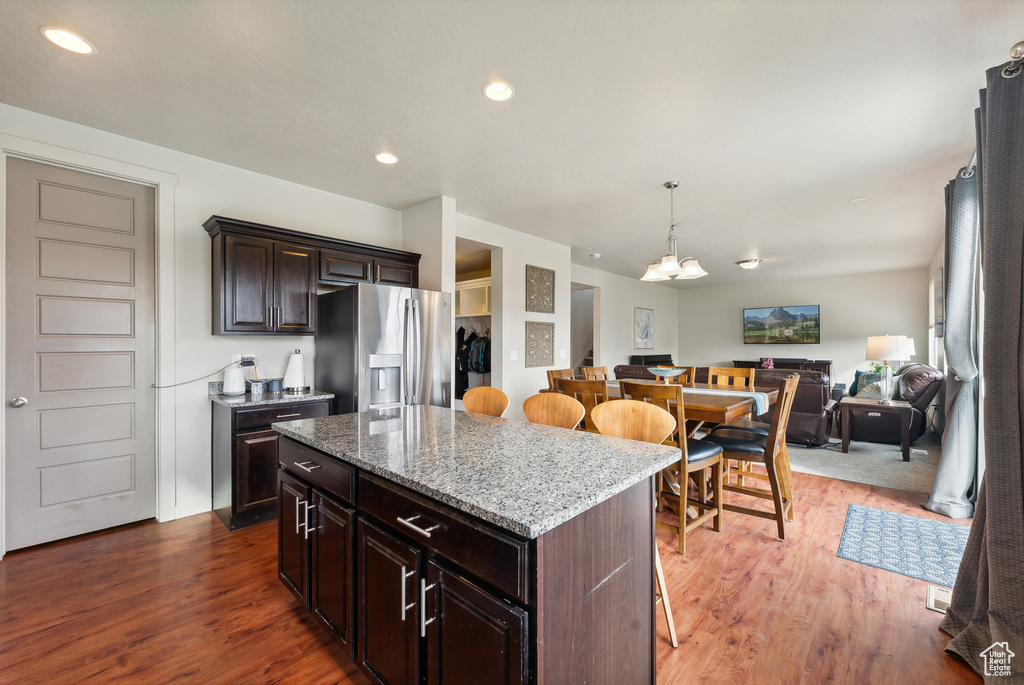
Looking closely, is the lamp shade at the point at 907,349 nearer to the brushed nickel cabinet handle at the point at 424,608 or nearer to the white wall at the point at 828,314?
the white wall at the point at 828,314

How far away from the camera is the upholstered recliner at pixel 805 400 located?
4797 millimetres

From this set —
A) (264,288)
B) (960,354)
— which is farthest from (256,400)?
(960,354)

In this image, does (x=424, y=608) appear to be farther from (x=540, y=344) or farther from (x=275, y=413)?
(x=540, y=344)

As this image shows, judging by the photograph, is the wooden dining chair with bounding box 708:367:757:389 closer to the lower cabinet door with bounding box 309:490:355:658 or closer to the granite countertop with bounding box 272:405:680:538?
the granite countertop with bounding box 272:405:680:538

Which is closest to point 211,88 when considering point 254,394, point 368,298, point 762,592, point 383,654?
point 368,298

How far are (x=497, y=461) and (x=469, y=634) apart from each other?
1.53ft

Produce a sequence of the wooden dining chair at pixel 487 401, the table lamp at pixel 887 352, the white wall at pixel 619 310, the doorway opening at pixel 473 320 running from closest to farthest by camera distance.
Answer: the wooden dining chair at pixel 487 401 < the table lamp at pixel 887 352 < the doorway opening at pixel 473 320 < the white wall at pixel 619 310

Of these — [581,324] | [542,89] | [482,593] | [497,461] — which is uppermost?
[542,89]

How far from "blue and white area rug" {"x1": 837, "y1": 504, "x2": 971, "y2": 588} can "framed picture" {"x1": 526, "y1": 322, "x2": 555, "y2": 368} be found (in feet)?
10.6

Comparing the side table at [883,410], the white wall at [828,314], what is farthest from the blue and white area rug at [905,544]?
the white wall at [828,314]

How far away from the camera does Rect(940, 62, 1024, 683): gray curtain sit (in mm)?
1533

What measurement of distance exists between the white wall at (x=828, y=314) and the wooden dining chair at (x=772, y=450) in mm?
6921

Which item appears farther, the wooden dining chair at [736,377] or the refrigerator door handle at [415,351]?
the wooden dining chair at [736,377]

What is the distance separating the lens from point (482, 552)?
3.24 ft
